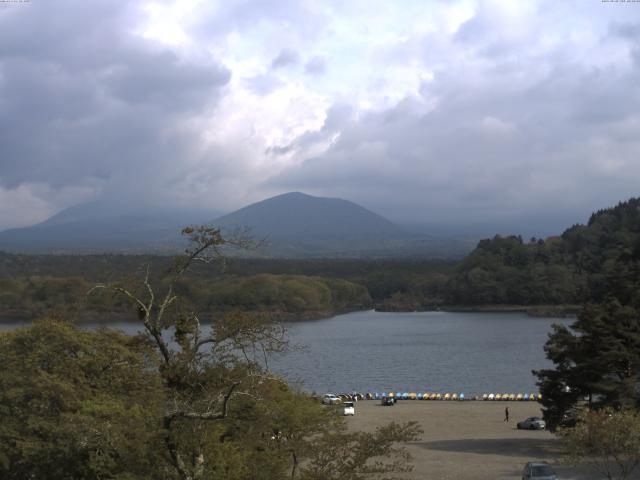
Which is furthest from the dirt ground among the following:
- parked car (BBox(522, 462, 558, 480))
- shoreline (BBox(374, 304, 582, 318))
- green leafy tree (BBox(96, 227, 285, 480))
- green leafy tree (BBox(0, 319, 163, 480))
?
shoreline (BBox(374, 304, 582, 318))

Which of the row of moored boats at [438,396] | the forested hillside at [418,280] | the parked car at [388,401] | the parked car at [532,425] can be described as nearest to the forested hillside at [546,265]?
the forested hillside at [418,280]

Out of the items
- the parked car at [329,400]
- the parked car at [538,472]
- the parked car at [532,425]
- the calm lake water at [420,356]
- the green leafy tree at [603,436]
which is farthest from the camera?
the calm lake water at [420,356]

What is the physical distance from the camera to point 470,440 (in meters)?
23.2

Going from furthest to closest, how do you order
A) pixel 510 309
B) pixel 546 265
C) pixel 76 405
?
pixel 546 265
pixel 510 309
pixel 76 405

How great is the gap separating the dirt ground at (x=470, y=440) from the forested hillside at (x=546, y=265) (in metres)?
58.3

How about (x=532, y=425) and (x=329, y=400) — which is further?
(x=329, y=400)

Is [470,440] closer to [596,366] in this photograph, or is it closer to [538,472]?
[596,366]

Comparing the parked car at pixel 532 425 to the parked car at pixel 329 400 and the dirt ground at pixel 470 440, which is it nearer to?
the dirt ground at pixel 470 440

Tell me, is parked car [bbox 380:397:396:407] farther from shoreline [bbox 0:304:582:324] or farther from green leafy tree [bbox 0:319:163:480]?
shoreline [bbox 0:304:582:324]

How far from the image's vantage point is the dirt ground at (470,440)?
17.7 m

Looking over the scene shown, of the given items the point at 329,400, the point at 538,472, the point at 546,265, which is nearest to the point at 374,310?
the point at 546,265

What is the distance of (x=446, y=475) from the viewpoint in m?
17.4

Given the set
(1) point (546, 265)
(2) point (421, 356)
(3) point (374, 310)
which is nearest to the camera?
(2) point (421, 356)

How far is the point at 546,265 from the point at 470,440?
8172 centimetres
